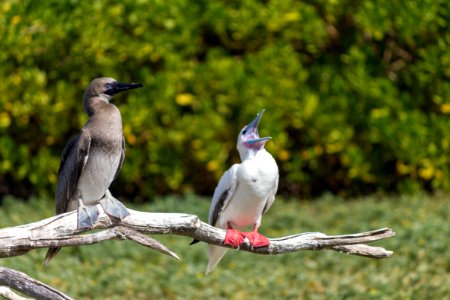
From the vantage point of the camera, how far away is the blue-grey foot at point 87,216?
13.3 ft

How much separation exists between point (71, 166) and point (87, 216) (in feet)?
1.89

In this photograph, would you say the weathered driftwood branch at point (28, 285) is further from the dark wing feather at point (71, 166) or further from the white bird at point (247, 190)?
the white bird at point (247, 190)

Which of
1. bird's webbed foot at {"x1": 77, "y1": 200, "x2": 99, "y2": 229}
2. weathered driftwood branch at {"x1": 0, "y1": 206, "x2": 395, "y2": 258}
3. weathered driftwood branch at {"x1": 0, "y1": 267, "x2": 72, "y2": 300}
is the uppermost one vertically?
bird's webbed foot at {"x1": 77, "y1": 200, "x2": 99, "y2": 229}

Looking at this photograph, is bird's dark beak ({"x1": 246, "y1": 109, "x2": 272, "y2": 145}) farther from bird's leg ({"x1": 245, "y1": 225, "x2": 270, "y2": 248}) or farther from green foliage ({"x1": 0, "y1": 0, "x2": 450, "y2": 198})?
green foliage ({"x1": 0, "y1": 0, "x2": 450, "y2": 198})

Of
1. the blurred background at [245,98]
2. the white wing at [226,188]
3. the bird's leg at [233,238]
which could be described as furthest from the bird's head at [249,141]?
the blurred background at [245,98]

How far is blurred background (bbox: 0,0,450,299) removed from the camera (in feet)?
27.3

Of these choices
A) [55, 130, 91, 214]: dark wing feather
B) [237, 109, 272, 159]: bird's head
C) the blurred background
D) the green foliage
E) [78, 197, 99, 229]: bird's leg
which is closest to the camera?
[78, 197, 99, 229]: bird's leg

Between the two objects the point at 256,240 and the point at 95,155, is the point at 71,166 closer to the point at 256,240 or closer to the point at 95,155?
the point at 95,155

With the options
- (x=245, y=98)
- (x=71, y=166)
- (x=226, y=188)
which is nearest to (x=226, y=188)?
(x=226, y=188)

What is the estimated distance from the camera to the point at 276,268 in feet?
24.1

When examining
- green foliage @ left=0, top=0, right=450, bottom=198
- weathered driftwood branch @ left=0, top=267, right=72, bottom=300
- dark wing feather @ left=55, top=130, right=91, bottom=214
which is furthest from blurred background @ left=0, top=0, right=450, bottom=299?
weathered driftwood branch @ left=0, top=267, right=72, bottom=300

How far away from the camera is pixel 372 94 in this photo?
8914 millimetres

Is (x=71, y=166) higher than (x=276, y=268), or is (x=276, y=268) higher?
(x=71, y=166)

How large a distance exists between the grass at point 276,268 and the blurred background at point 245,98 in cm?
7
